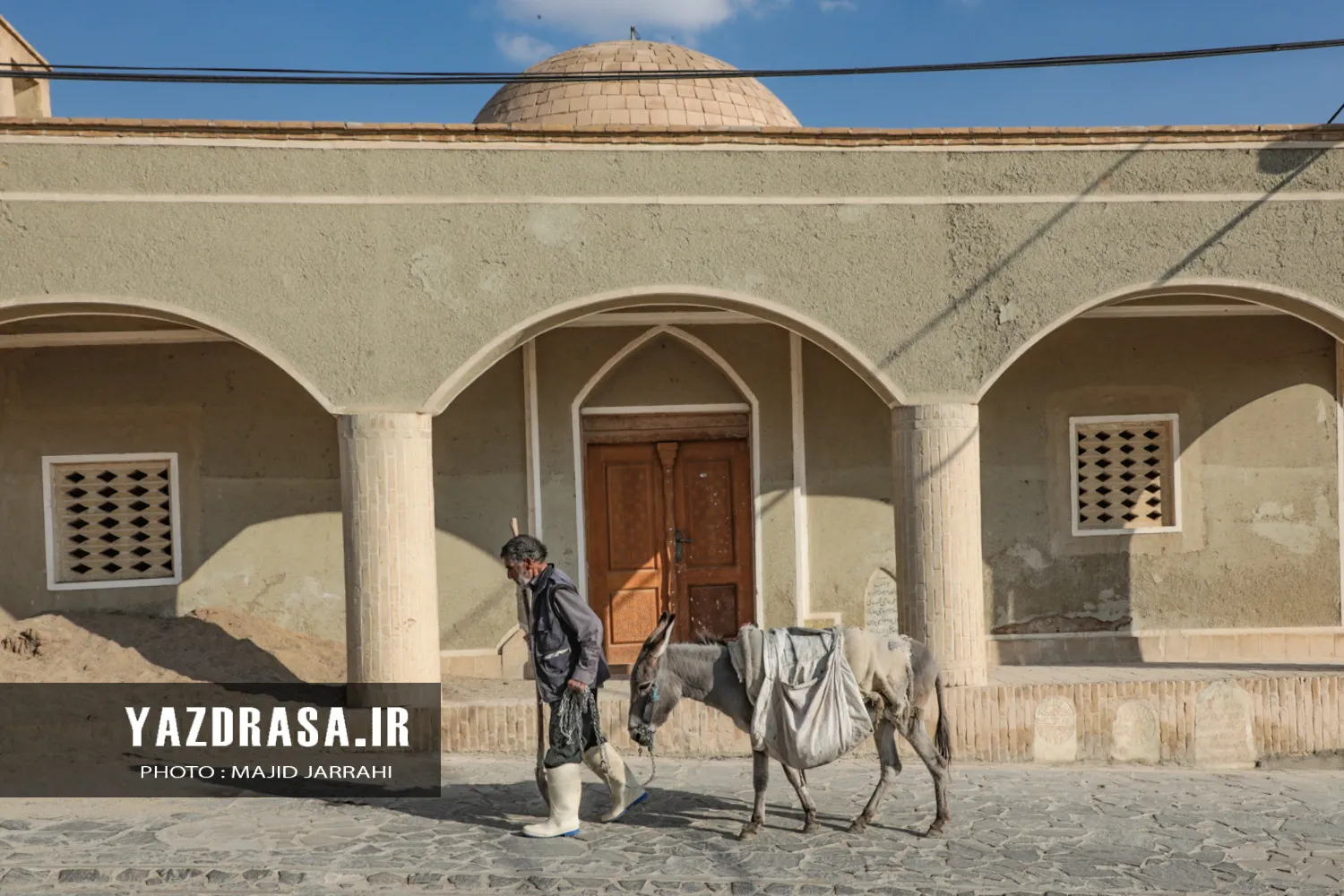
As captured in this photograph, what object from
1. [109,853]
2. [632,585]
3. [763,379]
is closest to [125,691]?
[109,853]

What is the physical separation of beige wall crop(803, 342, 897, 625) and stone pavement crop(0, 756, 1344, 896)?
325 centimetres

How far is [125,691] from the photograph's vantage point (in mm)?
8680

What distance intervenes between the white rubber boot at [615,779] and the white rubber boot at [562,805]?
149mm

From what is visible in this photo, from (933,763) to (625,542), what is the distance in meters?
5.09

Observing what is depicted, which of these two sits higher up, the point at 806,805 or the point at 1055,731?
the point at 806,805

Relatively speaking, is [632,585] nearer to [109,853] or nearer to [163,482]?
[163,482]

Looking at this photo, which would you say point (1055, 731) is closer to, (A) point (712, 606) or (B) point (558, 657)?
(A) point (712, 606)

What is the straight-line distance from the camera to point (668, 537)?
11070mm

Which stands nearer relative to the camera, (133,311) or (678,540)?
(133,311)

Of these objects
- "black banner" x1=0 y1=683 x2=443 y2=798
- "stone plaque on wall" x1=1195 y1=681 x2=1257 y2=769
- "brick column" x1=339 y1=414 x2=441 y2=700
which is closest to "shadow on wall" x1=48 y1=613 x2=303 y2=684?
"black banner" x1=0 y1=683 x2=443 y2=798

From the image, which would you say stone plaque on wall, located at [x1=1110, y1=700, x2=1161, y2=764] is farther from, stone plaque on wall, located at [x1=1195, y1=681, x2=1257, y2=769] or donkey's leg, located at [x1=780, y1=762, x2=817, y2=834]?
donkey's leg, located at [x1=780, y1=762, x2=817, y2=834]

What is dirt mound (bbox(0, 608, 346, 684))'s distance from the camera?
29.3 ft

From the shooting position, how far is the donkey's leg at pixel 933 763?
247 inches

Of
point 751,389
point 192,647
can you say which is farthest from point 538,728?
point 751,389
